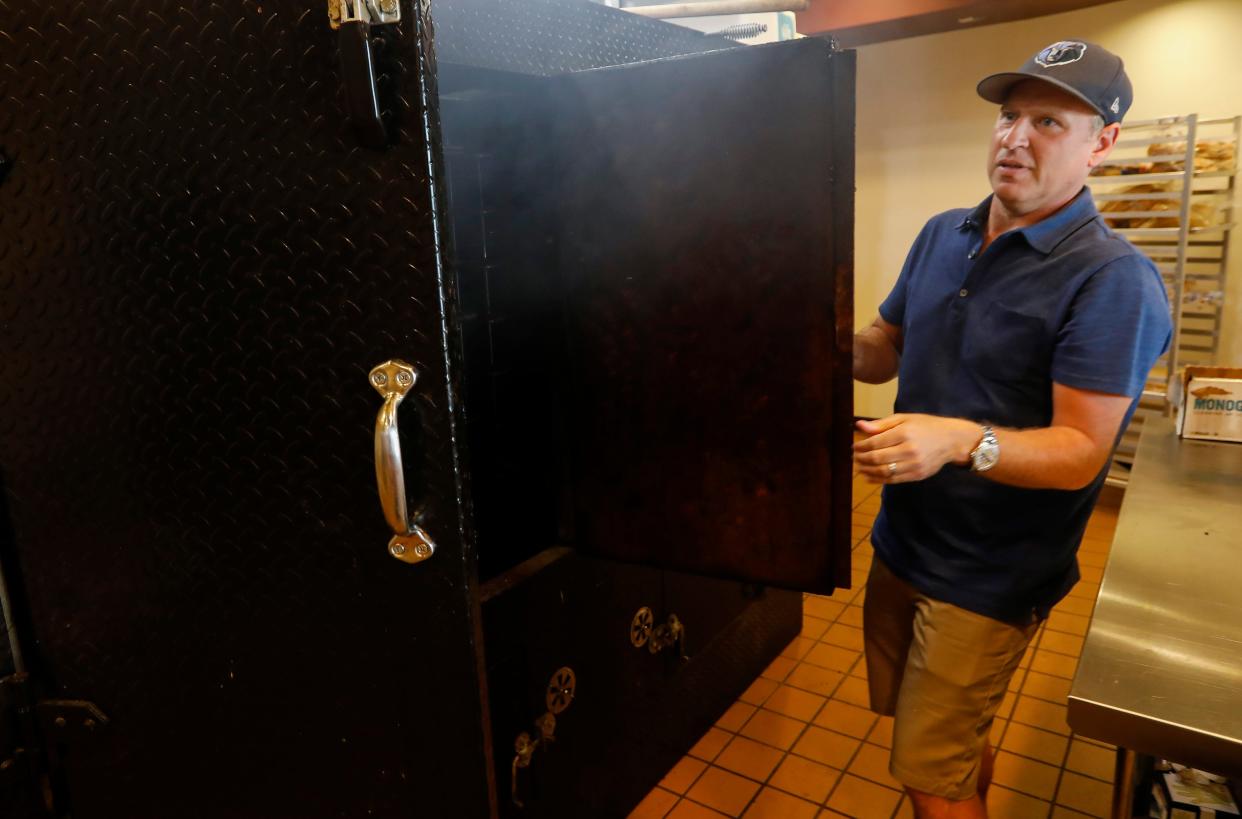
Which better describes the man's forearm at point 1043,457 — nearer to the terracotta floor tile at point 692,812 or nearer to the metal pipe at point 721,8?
the metal pipe at point 721,8

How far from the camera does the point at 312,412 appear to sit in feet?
3.85

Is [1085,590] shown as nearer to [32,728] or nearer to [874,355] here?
[874,355]

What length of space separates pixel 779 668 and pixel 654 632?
90 cm

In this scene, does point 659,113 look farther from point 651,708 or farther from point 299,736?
point 651,708

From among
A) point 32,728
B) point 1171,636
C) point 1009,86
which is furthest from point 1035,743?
point 32,728

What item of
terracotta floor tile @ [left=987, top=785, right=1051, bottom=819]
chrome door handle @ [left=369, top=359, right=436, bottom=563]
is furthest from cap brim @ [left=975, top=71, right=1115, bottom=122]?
terracotta floor tile @ [left=987, top=785, right=1051, bottom=819]

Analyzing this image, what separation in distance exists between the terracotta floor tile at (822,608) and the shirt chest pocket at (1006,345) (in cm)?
179

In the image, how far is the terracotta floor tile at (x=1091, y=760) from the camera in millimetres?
2258

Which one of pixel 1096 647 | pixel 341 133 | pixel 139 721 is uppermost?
pixel 341 133

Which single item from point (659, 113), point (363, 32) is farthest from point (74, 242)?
point (659, 113)

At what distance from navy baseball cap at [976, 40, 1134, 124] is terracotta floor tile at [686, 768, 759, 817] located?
71.6 inches

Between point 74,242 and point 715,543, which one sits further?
point 715,543

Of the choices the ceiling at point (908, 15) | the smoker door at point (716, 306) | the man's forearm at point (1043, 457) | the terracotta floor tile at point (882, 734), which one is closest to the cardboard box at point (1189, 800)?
the man's forearm at point (1043, 457)

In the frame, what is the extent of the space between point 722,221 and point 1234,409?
5.84ft
